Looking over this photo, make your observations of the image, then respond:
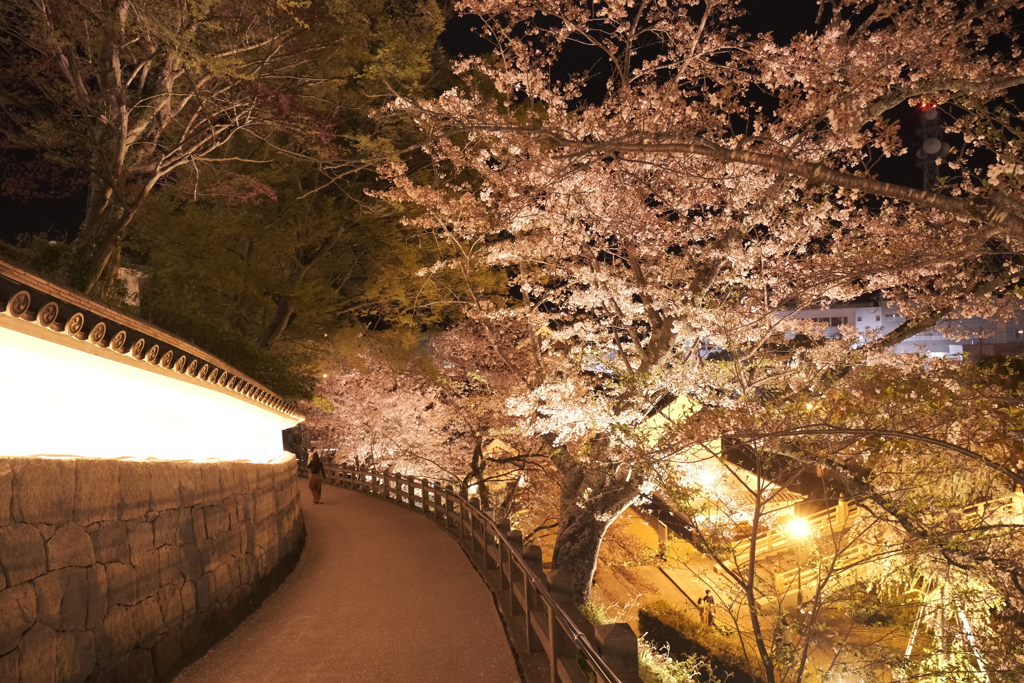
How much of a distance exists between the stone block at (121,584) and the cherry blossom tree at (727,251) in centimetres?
415

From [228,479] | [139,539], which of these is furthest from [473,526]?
[139,539]

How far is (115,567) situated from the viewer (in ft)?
15.6

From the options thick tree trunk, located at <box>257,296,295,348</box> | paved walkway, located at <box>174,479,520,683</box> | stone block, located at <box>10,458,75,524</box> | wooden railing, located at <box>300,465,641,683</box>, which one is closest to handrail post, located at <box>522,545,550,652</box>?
wooden railing, located at <box>300,465,641,683</box>

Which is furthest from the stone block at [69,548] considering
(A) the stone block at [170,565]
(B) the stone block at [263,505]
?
(B) the stone block at [263,505]

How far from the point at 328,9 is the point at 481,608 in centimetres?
943

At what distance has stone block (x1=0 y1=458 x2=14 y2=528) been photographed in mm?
3592

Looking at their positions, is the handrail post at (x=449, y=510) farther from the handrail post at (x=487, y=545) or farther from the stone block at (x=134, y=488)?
the stone block at (x=134, y=488)

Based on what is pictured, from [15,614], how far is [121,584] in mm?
1202

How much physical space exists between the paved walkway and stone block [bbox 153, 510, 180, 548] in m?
1.04

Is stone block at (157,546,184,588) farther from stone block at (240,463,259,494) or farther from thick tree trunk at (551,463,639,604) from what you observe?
thick tree trunk at (551,463,639,604)

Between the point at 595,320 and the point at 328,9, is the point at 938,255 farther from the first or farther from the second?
the point at 328,9

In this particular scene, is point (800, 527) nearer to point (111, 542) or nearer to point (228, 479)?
point (228, 479)

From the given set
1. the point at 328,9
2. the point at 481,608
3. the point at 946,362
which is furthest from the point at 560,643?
the point at 328,9

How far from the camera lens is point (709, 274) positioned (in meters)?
10.0
